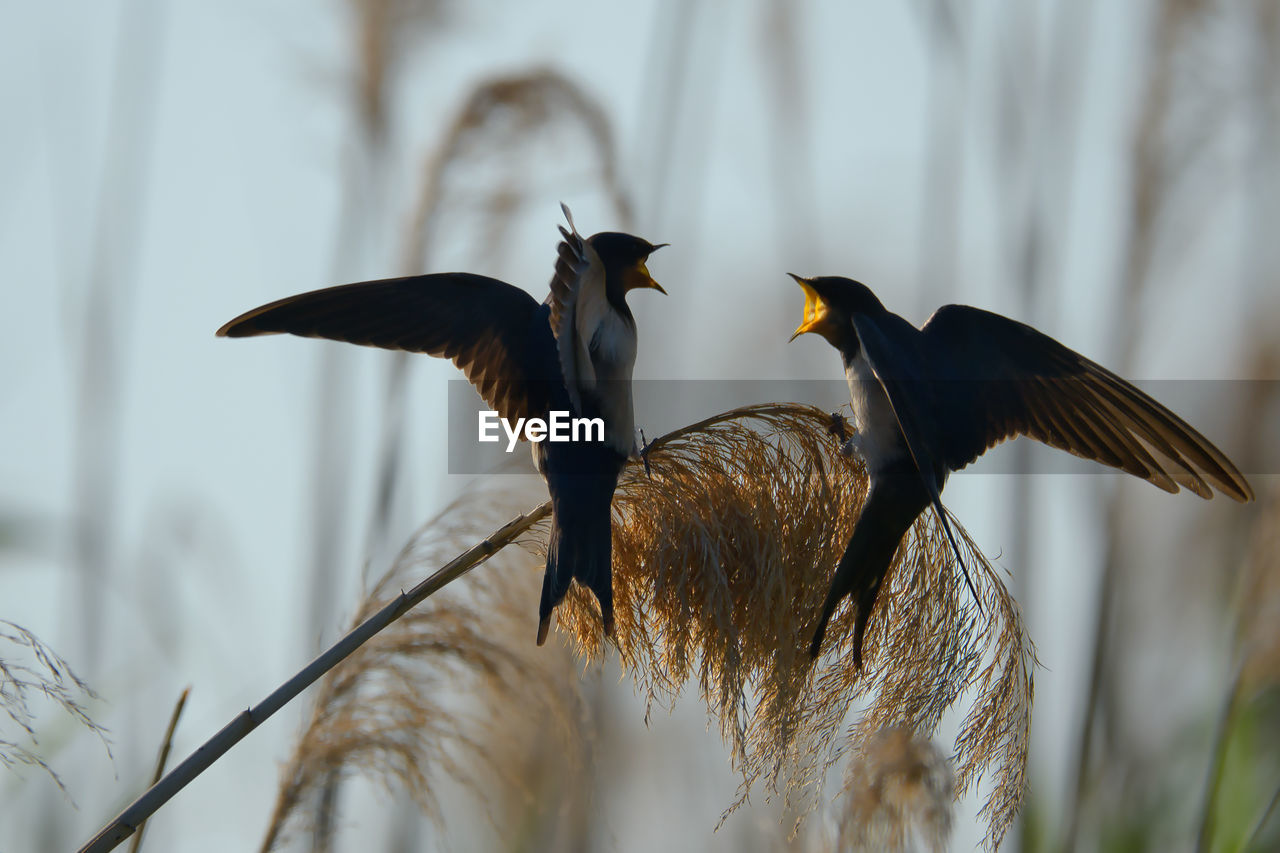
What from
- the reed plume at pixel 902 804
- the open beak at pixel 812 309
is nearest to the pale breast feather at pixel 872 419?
the open beak at pixel 812 309

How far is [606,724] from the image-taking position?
2.90 meters

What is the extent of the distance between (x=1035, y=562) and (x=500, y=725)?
1.42 m

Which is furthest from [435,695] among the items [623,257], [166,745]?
[623,257]

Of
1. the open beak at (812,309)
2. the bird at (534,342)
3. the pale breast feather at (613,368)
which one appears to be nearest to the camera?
the bird at (534,342)

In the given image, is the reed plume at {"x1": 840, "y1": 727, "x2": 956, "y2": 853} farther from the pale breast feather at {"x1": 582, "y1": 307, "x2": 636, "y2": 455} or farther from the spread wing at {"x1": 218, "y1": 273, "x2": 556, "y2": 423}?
the spread wing at {"x1": 218, "y1": 273, "x2": 556, "y2": 423}

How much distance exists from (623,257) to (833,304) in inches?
20.0

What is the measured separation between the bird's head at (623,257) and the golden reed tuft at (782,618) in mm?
763

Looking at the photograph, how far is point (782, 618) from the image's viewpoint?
193cm

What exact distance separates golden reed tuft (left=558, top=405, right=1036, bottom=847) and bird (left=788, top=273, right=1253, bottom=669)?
2.4 inches

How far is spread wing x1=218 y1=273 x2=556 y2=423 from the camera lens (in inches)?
92.4

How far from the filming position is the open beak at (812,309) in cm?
298
